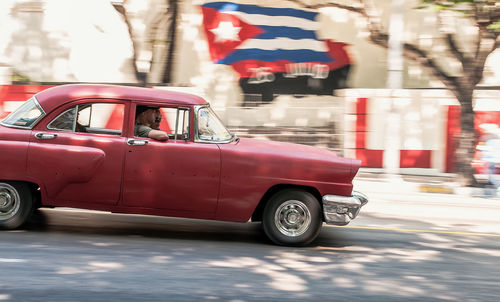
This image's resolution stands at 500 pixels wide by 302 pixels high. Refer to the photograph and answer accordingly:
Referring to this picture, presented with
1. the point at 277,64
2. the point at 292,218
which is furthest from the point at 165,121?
the point at 277,64

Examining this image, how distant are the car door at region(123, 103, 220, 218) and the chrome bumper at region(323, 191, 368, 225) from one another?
1.23 m

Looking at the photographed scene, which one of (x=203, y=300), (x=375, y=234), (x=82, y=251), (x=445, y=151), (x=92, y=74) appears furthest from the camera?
(x=92, y=74)

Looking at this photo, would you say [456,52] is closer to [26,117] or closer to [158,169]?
[158,169]

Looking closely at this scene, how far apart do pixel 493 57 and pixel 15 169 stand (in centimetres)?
1406

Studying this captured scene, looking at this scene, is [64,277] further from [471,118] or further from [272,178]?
[471,118]

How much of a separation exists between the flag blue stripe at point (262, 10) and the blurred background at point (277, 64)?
1.1 inches

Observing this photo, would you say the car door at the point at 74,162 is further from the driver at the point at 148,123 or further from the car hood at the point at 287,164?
the car hood at the point at 287,164

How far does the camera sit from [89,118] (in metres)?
7.46

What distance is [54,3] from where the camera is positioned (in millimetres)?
19391

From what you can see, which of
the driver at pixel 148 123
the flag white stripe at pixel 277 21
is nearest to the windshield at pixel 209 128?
the driver at pixel 148 123

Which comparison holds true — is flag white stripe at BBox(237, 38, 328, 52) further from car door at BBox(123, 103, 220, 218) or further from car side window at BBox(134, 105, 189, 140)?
car door at BBox(123, 103, 220, 218)

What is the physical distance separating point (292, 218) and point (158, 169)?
1.60m

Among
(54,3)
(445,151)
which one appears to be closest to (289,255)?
(445,151)

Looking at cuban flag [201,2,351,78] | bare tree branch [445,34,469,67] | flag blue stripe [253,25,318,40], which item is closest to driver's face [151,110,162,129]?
bare tree branch [445,34,469,67]
